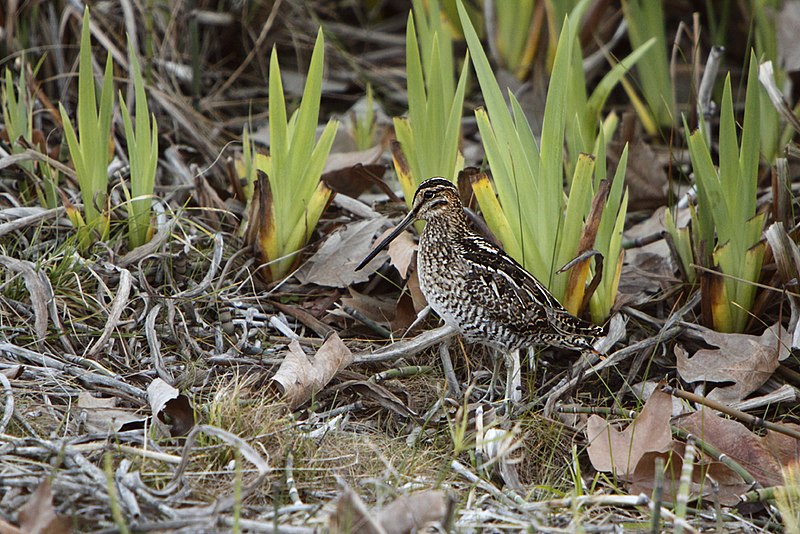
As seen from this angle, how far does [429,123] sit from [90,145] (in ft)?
3.96

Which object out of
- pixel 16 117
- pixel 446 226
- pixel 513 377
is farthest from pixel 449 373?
pixel 16 117

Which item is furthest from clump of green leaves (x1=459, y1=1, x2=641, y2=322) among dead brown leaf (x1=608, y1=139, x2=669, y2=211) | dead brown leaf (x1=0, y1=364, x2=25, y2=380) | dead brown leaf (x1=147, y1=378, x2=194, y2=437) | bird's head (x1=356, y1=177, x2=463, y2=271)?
dead brown leaf (x1=0, y1=364, x2=25, y2=380)

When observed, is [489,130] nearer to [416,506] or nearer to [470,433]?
[470,433]

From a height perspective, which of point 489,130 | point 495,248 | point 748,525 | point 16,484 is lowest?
point 748,525

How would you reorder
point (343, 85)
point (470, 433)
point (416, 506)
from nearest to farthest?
point (416, 506), point (470, 433), point (343, 85)

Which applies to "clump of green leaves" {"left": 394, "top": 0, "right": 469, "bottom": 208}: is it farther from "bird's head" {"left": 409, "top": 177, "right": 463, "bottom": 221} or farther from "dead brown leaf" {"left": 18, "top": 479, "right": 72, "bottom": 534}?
"dead brown leaf" {"left": 18, "top": 479, "right": 72, "bottom": 534}

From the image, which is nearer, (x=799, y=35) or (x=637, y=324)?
(x=637, y=324)

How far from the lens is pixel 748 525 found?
279cm

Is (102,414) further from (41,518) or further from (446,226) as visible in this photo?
(446,226)

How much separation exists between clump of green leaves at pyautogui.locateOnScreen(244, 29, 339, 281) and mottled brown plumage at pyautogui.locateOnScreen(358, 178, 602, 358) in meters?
0.45

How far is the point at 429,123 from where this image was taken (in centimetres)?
363

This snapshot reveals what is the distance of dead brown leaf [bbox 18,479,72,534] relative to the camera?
2336 millimetres

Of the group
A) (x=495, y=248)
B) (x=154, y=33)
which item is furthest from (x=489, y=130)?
(x=154, y=33)

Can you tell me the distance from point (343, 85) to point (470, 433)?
9.35 feet
